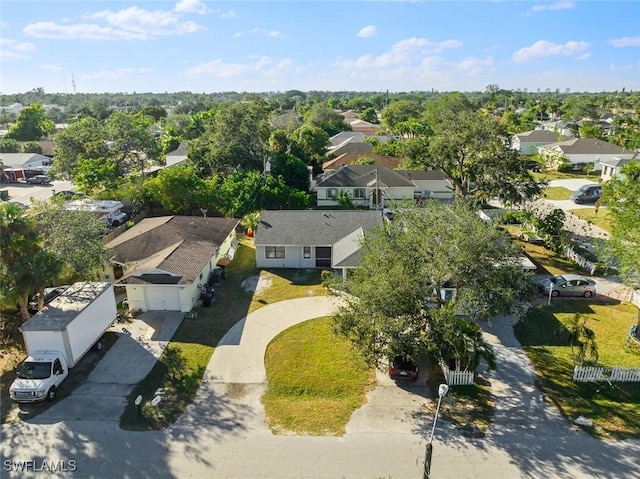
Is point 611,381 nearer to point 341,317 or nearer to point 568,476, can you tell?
point 568,476

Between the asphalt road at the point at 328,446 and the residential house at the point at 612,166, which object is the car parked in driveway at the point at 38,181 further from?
the residential house at the point at 612,166

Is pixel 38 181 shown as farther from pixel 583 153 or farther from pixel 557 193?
pixel 583 153

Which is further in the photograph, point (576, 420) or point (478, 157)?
point (478, 157)

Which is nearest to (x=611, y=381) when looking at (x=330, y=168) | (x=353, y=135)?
(x=330, y=168)

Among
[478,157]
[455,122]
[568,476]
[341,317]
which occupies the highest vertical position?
[455,122]

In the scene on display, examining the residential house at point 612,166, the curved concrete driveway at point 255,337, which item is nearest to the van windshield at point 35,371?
the curved concrete driveway at point 255,337

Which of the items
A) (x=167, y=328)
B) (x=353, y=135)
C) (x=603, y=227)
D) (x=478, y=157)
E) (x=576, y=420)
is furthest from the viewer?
(x=353, y=135)

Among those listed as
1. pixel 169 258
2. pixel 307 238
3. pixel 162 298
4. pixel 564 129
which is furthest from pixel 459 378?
pixel 564 129
